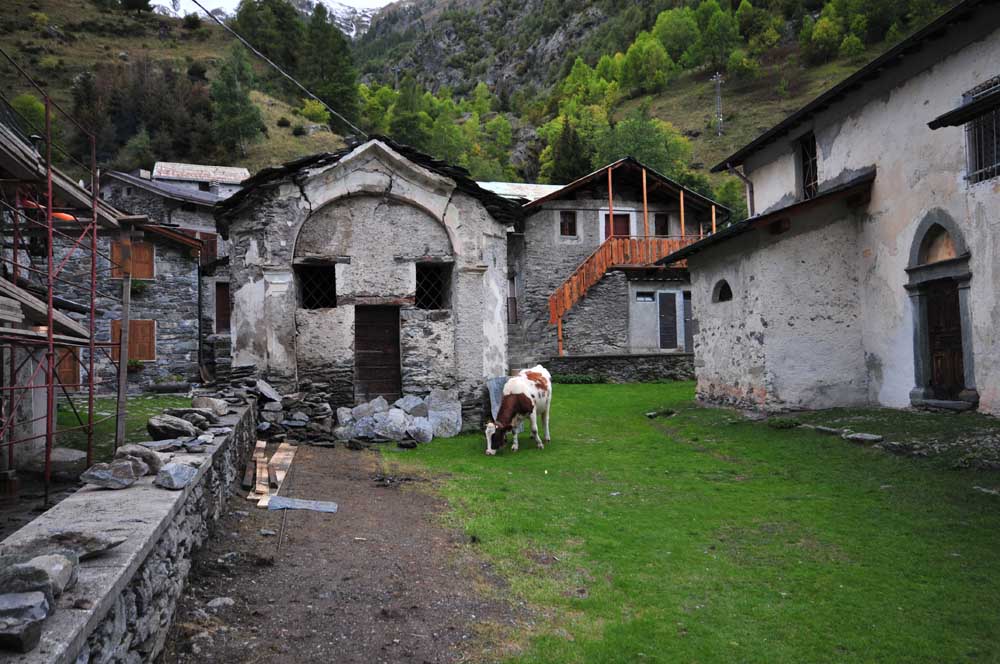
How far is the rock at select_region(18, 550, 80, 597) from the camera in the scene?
8.32 feet

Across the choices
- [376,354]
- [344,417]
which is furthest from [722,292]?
[344,417]

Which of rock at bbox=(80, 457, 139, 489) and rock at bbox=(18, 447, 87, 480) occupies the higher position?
rock at bbox=(80, 457, 139, 489)

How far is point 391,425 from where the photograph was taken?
1238cm

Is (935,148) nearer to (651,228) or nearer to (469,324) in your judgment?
(469,324)

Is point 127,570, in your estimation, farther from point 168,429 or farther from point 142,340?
point 142,340

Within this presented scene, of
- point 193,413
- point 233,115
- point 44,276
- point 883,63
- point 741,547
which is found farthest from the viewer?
point 233,115

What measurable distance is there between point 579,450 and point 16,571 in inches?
391

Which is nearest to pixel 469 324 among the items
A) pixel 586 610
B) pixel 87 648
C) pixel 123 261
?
pixel 123 261

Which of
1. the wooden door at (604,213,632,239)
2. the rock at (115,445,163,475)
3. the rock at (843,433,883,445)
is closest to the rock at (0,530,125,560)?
the rock at (115,445,163,475)

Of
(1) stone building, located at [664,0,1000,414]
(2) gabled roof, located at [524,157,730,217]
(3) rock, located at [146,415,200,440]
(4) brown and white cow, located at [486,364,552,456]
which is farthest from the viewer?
(2) gabled roof, located at [524,157,730,217]

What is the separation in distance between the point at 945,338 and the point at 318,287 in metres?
12.2

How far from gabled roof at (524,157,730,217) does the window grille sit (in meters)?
17.1

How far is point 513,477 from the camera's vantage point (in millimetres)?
9453

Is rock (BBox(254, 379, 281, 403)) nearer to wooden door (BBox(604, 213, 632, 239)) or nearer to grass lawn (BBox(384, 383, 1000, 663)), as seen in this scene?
grass lawn (BBox(384, 383, 1000, 663))
